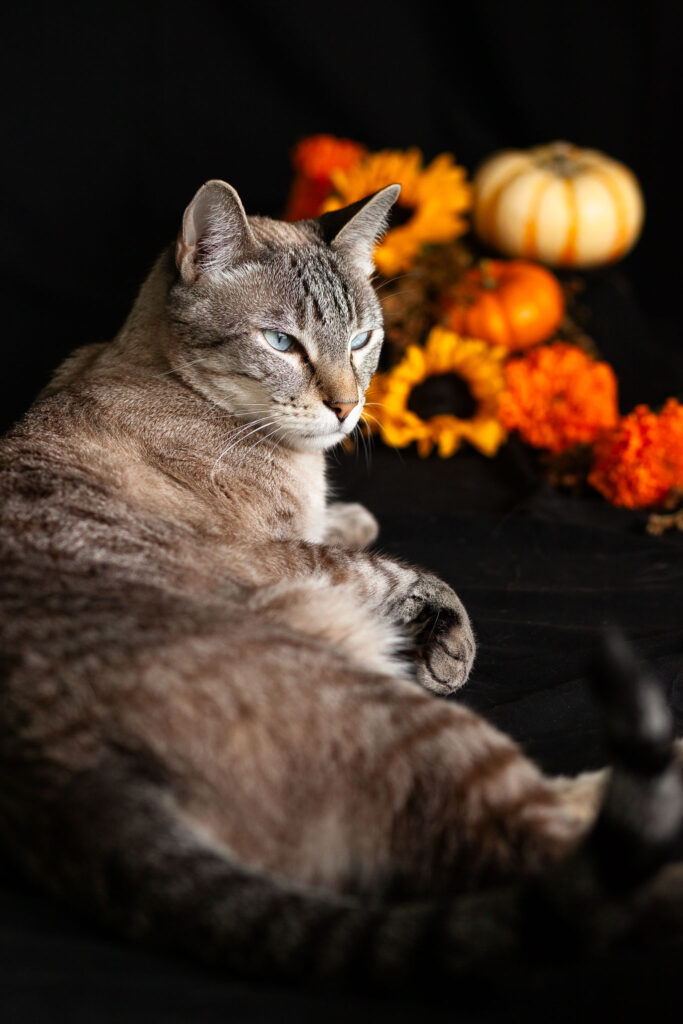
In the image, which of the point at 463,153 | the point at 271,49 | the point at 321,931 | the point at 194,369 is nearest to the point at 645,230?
the point at 463,153

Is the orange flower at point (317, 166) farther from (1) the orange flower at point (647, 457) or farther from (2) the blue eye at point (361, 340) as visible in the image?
(1) the orange flower at point (647, 457)

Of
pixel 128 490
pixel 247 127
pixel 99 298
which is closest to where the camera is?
pixel 128 490

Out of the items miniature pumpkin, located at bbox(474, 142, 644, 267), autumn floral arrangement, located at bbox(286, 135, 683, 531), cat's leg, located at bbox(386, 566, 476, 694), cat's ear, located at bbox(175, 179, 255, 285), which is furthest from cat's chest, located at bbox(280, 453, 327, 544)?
miniature pumpkin, located at bbox(474, 142, 644, 267)

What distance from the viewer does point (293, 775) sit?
1.44 meters

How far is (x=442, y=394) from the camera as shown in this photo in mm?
3281

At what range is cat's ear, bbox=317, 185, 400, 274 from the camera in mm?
2477

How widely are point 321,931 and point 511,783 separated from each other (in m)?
0.40

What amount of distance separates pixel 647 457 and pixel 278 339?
1227 millimetres

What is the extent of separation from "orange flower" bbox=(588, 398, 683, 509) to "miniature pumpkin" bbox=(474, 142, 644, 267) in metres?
0.98

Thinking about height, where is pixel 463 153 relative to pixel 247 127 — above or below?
above

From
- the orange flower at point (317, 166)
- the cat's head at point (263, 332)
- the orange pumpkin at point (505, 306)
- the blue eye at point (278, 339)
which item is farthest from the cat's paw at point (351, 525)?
the orange flower at point (317, 166)

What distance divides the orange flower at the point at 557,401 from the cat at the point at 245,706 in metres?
1.13

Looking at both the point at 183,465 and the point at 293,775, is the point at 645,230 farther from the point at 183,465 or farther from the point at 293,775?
the point at 293,775

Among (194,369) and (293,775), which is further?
(194,369)
